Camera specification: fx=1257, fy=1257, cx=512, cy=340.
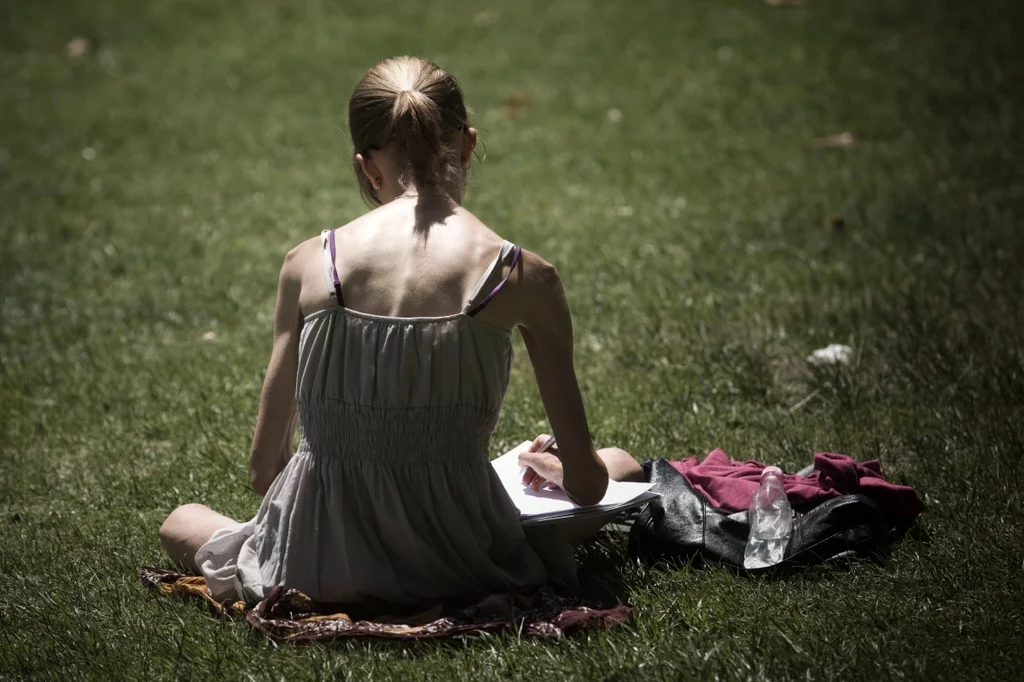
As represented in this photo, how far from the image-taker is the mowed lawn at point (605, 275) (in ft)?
10.8

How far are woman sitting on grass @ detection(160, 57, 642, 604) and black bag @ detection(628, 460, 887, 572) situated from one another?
0.40 metres

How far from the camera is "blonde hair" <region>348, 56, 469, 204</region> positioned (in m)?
3.24

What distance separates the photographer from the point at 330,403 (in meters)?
3.28

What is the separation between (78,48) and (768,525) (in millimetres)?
9033

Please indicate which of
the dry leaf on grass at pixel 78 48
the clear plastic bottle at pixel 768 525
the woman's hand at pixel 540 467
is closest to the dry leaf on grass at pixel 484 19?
the dry leaf on grass at pixel 78 48

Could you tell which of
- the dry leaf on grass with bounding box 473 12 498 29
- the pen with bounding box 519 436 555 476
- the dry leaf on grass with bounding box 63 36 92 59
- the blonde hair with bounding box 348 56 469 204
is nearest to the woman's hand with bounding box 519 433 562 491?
the pen with bounding box 519 436 555 476

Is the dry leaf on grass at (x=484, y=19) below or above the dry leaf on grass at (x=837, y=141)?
above

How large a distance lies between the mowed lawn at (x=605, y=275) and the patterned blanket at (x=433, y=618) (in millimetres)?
56

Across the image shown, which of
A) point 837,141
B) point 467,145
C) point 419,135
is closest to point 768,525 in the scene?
point 467,145

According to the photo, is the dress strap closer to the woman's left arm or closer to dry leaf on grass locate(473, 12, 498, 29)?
the woman's left arm

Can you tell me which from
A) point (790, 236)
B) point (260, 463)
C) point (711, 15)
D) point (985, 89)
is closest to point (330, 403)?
point (260, 463)

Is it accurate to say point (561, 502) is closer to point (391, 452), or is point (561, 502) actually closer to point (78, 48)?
point (391, 452)

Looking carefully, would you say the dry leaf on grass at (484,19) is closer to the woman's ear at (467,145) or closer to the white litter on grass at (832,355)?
the white litter on grass at (832,355)

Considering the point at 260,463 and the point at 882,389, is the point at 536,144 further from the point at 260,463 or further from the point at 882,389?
the point at 260,463
